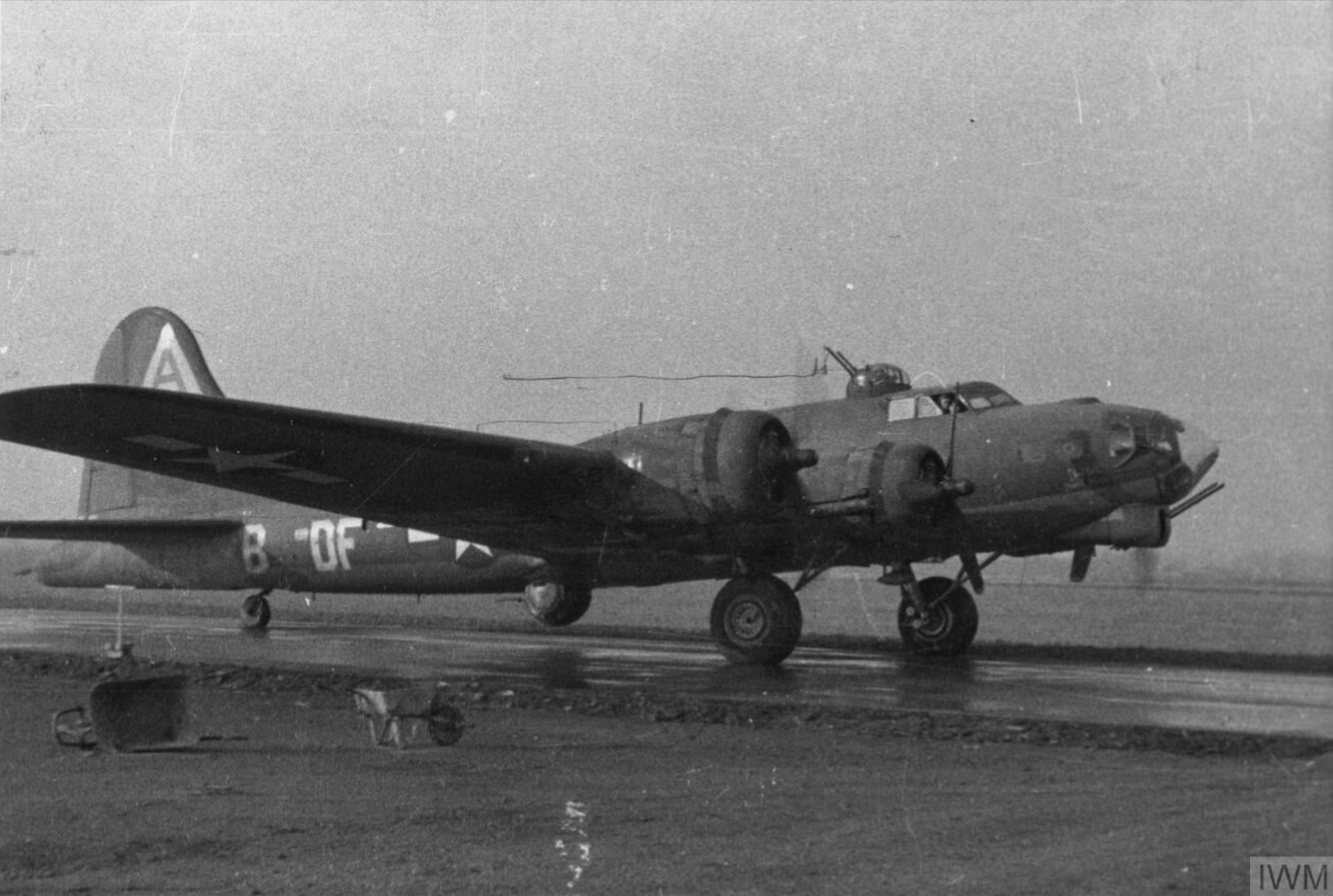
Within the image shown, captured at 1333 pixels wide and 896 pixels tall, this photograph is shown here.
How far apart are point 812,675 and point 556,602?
6.14m

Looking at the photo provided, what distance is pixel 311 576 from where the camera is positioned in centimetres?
1712

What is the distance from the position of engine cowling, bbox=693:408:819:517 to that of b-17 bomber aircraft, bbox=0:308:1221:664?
2 centimetres

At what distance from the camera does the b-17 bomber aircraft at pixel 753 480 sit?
36.3 ft

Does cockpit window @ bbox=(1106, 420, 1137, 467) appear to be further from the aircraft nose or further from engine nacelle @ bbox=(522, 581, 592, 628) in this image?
engine nacelle @ bbox=(522, 581, 592, 628)

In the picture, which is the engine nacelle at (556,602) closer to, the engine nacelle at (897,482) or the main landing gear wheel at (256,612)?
the main landing gear wheel at (256,612)

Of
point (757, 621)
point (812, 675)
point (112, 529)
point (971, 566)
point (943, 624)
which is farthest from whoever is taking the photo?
point (112, 529)

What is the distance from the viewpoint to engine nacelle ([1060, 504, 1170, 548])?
1305cm

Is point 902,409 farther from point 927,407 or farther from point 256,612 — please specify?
point 256,612

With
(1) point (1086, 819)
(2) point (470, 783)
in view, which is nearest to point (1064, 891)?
(1) point (1086, 819)

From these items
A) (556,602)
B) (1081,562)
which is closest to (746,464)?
(1081,562)

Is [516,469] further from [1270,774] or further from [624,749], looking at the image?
[1270,774]

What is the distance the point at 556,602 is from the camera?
1652cm

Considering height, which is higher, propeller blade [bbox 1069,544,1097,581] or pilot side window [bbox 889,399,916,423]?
pilot side window [bbox 889,399,916,423]

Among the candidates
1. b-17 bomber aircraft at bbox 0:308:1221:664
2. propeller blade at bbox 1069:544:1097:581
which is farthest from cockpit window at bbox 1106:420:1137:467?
propeller blade at bbox 1069:544:1097:581
